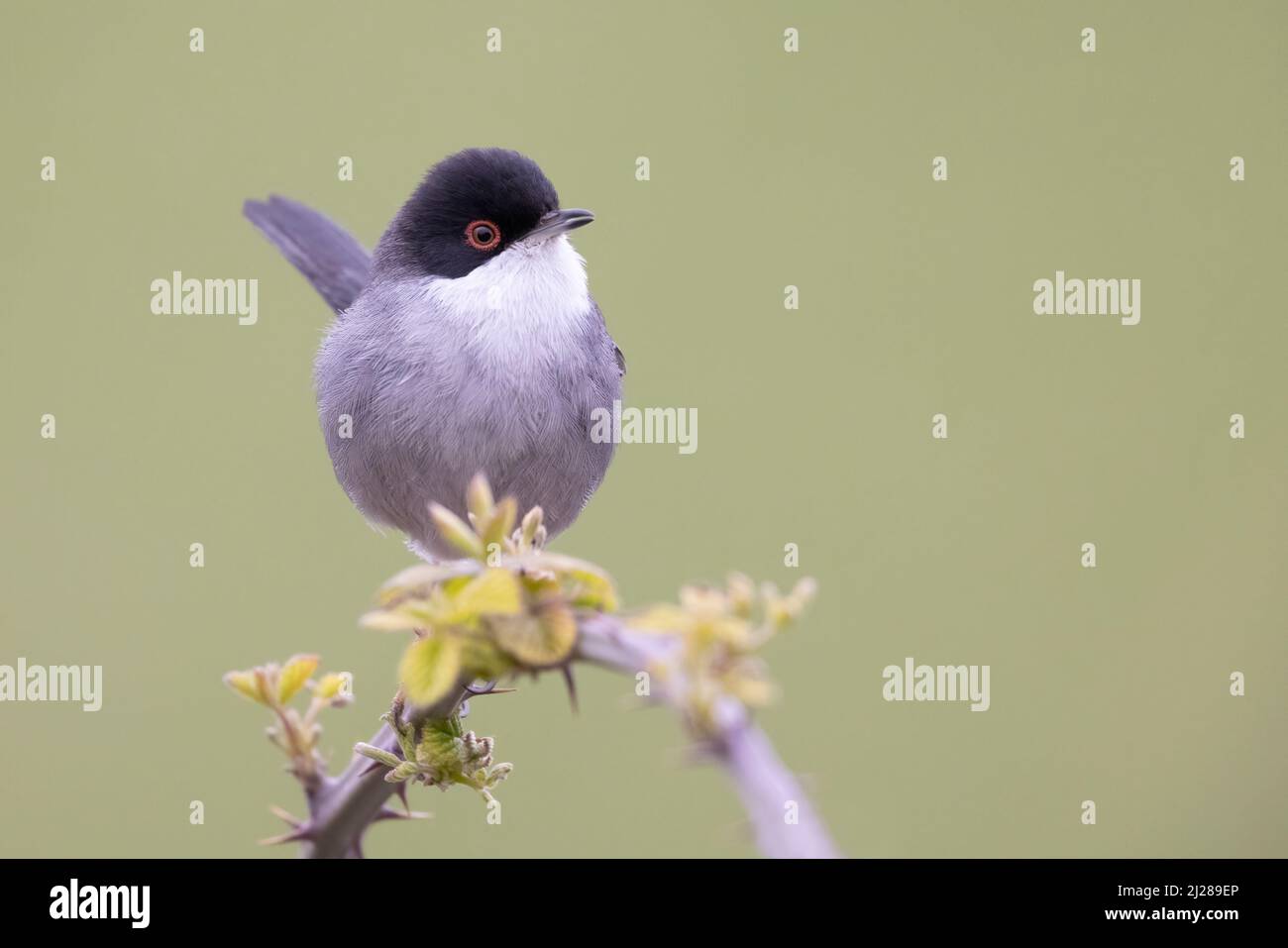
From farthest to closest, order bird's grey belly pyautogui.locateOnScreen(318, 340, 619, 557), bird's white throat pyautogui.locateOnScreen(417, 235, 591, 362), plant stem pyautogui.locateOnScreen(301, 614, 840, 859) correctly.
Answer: bird's white throat pyautogui.locateOnScreen(417, 235, 591, 362) → bird's grey belly pyautogui.locateOnScreen(318, 340, 619, 557) → plant stem pyautogui.locateOnScreen(301, 614, 840, 859)

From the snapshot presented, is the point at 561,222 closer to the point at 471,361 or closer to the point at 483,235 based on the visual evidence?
the point at 483,235

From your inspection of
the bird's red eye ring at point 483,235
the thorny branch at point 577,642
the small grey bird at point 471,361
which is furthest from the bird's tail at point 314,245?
the thorny branch at point 577,642

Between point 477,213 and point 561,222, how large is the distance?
0.27 m

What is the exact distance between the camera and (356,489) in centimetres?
409

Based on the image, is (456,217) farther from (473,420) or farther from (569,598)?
(569,598)

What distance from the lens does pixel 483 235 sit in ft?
13.5

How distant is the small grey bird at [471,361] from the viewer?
3.81 m

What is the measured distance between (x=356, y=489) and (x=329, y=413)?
0.26 m

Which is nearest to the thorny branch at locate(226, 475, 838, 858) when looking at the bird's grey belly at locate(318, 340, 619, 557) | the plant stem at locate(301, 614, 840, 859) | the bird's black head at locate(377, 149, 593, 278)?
the plant stem at locate(301, 614, 840, 859)

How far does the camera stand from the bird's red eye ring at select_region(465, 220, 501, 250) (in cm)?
410

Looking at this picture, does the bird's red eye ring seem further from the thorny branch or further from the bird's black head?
the thorny branch

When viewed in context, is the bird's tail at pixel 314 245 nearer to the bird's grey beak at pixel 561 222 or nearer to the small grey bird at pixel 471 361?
the small grey bird at pixel 471 361

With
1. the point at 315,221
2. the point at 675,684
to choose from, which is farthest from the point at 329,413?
the point at 675,684

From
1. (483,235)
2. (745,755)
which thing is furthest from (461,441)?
(745,755)
